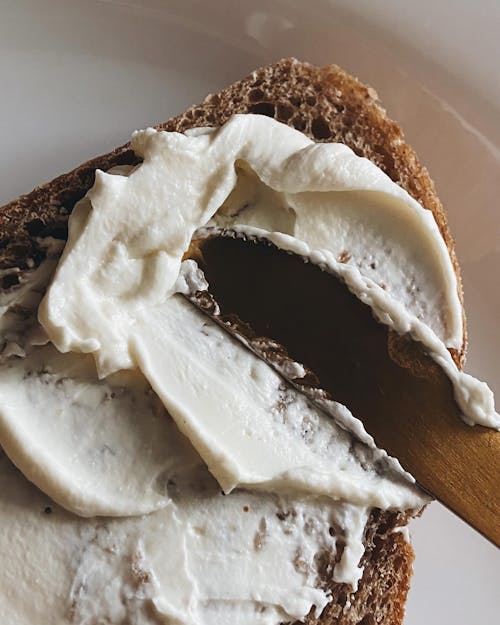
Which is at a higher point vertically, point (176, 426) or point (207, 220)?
point (207, 220)

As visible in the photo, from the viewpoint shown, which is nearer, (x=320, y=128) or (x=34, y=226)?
(x=34, y=226)

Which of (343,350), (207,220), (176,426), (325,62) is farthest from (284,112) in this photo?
(176,426)

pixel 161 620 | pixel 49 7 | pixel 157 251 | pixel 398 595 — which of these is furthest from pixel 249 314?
pixel 49 7

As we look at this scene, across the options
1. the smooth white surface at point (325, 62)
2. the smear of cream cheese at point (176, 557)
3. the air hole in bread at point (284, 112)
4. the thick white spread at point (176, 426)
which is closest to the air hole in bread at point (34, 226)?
the thick white spread at point (176, 426)

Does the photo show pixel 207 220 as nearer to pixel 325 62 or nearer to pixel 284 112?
pixel 284 112

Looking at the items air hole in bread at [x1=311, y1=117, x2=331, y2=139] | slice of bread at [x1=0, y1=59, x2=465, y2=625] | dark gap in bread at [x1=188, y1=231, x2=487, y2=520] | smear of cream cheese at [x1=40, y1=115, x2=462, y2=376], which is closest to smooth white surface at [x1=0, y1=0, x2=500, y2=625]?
slice of bread at [x1=0, y1=59, x2=465, y2=625]

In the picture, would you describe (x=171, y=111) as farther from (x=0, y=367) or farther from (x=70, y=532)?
(x=70, y=532)
